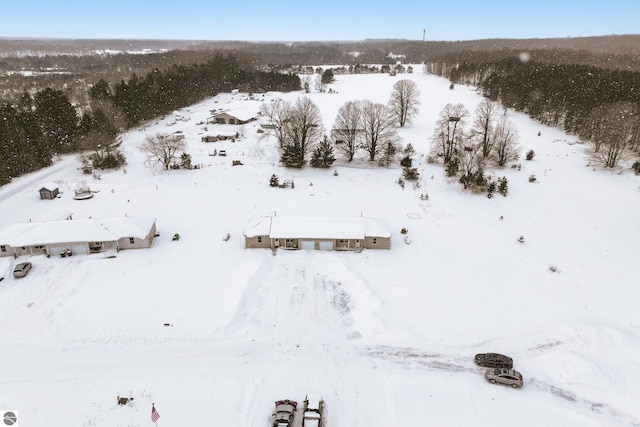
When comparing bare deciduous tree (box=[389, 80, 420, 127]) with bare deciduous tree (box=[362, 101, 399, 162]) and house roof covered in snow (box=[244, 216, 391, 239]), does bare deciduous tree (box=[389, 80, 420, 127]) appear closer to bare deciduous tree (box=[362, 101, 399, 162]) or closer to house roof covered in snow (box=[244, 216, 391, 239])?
bare deciduous tree (box=[362, 101, 399, 162])

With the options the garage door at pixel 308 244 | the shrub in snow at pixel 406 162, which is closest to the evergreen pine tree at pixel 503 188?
the shrub in snow at pixel 406 162

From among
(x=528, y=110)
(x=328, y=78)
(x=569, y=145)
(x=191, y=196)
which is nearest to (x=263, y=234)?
(x=191, y=196)

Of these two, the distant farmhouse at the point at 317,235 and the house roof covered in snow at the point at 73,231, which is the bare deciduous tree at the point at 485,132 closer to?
the distant farmhouse at the point at 317,235

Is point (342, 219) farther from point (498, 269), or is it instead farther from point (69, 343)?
point (69, 343)

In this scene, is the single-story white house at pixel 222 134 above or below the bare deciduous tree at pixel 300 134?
below

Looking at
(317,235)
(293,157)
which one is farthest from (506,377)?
(293,157)

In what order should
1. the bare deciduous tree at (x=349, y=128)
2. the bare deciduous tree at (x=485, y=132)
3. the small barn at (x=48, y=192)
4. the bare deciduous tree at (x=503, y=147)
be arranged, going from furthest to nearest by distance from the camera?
the bare deciduous tree at (x=349, y=128)
the bare deciduous tree at (x=485, y=132)
the bare deciduous tree at (x=503, y=147)
the small barn at (x=48, y=192)
